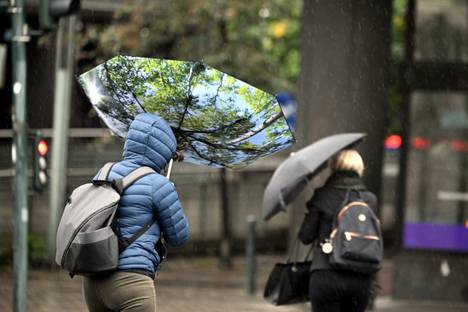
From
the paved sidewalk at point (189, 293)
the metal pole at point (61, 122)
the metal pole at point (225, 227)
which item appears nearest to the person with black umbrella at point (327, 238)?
the paved sidewalk at point (189, 293)

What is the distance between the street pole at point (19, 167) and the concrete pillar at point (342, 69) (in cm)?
304

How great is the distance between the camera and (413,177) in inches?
472

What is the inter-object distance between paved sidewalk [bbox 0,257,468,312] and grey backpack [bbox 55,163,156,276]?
5.46 meters

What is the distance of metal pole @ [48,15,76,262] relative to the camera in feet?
45.5

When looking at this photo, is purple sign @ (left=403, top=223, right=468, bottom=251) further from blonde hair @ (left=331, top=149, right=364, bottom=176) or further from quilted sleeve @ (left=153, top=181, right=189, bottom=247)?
quilted sleeve @ (left=153, top=181, right=189, bottom=247)

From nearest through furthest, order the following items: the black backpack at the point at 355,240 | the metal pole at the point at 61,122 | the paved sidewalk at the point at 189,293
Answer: the black backpack at the point at 355,240 < the paved sidewalk at the point at 189,293 < the metal pole at the point at 61,122

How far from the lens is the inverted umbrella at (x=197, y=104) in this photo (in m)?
5.68

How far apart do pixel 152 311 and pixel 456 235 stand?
707 centimetres

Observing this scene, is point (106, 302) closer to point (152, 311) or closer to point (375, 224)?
point (152, 311)

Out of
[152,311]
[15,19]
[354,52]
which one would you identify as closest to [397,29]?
[354,52]

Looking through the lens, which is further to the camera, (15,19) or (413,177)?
(413,177)

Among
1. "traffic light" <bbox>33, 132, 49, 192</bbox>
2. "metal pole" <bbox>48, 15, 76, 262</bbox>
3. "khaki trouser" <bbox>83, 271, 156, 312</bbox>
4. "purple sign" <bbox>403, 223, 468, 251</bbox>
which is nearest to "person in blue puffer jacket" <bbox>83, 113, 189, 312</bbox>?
"khaki trouser" <bbox>83, 271, 156, 312</bbox>

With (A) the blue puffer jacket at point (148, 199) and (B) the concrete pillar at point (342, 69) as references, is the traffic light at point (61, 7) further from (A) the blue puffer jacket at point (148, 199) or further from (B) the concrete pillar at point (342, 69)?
(A) the blue puffer jacket at point (148, 199)

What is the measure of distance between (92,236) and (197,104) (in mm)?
1043
